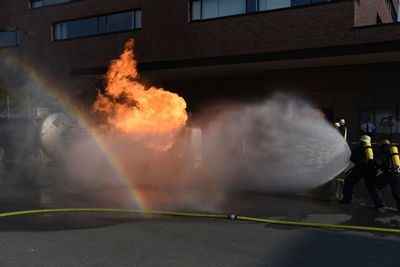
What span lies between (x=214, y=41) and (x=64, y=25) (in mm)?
11066

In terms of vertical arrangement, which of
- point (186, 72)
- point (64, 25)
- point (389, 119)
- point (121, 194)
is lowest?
point (121, 194)

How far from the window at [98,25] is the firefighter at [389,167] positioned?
15.5 metres

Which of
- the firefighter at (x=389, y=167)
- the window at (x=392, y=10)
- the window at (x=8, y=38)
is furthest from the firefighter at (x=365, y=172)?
the window at (x=8, y=38)

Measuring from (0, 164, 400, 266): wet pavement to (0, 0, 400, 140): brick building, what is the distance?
8.54 m

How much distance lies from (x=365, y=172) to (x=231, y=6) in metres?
11.9

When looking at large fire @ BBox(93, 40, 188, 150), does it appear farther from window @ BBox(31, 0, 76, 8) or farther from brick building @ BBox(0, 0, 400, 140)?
window @ BBox(31, 0, 76, 8)

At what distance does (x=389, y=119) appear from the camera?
1382 cm

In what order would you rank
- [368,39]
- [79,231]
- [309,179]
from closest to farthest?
[79,231] → [309,179] → [368,39]

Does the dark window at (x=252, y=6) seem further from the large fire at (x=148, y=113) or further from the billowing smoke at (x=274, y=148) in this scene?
the large fire at (x=148, y=113)

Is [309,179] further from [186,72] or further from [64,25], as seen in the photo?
[64,25]

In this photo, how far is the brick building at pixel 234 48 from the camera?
44.3 feet

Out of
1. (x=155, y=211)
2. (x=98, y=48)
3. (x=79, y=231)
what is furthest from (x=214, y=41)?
(x=79, y=231)

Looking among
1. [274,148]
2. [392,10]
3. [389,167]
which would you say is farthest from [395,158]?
[392,10]

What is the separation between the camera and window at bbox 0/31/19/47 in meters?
23.2
